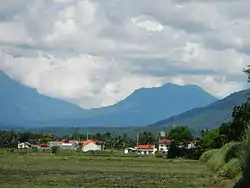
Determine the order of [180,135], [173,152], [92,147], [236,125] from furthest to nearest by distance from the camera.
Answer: [92,147], [180,135], [173,152], [236,125]

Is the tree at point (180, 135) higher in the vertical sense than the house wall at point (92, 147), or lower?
higher

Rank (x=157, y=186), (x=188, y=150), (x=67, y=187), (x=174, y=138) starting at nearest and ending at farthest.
→ (x=67, y=187)
(x=157, y=186)
(x=188, y=150)
(x=174, y=138)

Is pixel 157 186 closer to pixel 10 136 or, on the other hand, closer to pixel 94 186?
pixel 94 186

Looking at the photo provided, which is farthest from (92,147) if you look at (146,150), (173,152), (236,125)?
(236,125)

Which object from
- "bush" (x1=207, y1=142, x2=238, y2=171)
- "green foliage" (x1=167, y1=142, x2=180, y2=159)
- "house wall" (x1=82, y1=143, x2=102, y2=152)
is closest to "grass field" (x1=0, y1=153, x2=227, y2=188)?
"bush" (x1=207, y1=142, x2=238, y2=171)

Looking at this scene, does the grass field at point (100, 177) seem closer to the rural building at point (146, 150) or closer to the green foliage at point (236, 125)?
the green foliage at point (236, 125)

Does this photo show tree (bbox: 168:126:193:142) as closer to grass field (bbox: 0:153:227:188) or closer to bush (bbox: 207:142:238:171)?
grass field (bbox: 0:153:227:188)

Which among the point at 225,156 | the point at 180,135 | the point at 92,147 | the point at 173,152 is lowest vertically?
the point at 225,156

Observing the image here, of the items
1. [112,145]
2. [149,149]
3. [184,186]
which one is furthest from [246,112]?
[112,145]

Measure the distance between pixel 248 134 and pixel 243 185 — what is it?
1933 millimetres

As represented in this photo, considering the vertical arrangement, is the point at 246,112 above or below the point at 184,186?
above

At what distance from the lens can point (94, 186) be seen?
35.6 metres

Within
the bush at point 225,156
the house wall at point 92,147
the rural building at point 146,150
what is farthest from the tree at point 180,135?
the bush at point 225,156

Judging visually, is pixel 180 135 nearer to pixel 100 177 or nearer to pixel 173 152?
pixel 173 152
